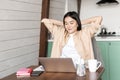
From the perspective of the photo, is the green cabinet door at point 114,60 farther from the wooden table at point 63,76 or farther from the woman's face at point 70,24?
the wooden table at point 63,76

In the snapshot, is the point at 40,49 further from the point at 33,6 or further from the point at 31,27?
the point at 33,6

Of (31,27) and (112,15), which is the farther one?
(112,15)

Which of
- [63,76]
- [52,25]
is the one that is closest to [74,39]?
[52,25]

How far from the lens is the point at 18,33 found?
2797 mm

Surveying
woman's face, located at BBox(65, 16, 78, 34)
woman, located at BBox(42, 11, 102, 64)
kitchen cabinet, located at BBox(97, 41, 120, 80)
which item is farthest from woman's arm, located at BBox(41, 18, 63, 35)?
kitchen cabinet, located at BBox(97, 41, 120, 80)

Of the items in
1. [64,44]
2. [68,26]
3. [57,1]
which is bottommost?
[64,44]

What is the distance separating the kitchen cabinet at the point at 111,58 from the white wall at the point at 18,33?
113cm

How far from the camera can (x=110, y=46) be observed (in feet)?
11.5

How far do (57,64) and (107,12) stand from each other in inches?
99.8

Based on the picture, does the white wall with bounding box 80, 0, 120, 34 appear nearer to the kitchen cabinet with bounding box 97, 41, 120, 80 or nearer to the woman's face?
the kitchen cabinet with bounding box 97, 41, 120, 80

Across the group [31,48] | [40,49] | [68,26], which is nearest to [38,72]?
[68,26]

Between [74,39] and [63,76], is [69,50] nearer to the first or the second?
[74,39]

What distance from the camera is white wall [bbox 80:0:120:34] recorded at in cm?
403

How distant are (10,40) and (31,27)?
0.56 metres
